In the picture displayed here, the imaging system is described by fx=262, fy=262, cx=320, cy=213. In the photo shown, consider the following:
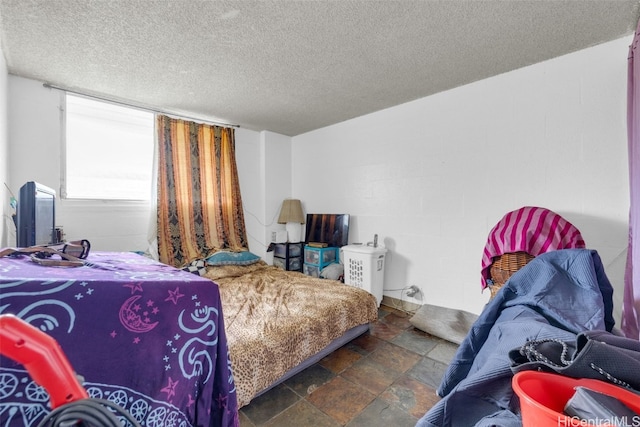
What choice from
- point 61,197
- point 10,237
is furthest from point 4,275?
point 61,197

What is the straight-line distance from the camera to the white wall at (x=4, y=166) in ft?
6.39

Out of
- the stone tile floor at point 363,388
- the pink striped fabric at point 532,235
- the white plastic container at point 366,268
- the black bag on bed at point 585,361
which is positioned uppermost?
the pink striped fabric at point 532,235

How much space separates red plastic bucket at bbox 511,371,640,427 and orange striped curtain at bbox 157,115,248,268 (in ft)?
10.3

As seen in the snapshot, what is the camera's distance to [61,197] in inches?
99.0

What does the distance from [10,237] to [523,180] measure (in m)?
4.27

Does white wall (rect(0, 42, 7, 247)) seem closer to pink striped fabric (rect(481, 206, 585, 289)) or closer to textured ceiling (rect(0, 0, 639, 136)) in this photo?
textured ceiling (rect(0, 0, 639, 136))

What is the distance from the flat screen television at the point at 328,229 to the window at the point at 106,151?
204cm

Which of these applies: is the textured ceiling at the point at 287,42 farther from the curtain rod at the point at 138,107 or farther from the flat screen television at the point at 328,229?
the flat screen television at the point at 328,229

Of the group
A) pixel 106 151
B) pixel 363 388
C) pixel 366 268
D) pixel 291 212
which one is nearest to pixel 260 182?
pixel 291 212

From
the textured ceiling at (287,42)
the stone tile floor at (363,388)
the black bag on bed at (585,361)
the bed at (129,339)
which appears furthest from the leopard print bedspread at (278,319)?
the textured ceiling at (287,42)

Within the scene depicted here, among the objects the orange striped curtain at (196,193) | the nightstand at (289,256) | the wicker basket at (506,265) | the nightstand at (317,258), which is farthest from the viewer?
the nightstand at (289,256)

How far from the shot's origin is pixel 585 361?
21.7 inches

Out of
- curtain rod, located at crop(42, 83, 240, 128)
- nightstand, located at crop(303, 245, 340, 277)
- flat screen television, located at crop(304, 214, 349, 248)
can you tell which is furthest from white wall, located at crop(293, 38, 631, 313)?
curtain rod, located at crop(42, 83, 240, 128)

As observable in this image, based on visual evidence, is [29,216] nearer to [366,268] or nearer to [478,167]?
[366,268]
